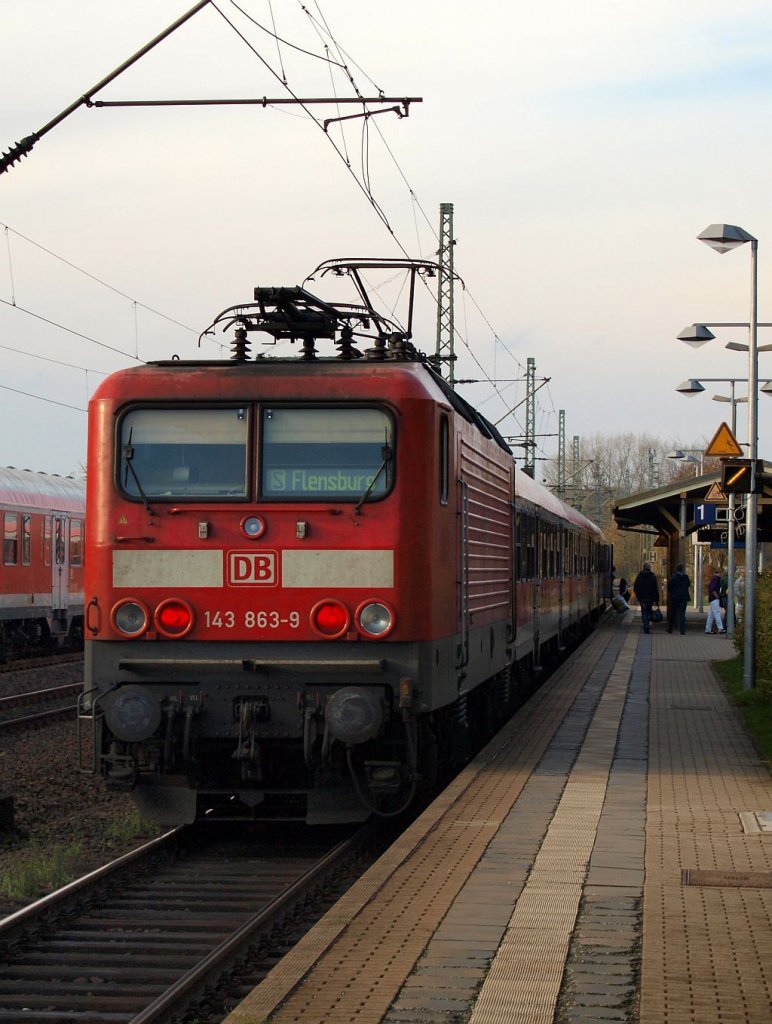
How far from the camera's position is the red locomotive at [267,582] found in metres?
8.93

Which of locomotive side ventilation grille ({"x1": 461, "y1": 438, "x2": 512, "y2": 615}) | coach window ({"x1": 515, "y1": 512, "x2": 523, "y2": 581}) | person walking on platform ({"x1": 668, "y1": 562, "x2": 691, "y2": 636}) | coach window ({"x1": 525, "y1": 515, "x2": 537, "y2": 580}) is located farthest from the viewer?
person walking on platform ({"x1": 668, "y1": 562, "x2": 691, "y2": 636})

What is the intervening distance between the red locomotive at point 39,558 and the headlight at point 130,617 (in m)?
17.5

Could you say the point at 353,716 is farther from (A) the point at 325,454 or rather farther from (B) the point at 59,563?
(B) the point at 59,563

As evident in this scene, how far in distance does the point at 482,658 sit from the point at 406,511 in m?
3.16

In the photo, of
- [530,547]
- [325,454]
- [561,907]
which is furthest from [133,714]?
[530,547]

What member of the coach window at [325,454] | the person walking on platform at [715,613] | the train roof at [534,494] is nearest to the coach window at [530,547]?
the train roof at [534,494]

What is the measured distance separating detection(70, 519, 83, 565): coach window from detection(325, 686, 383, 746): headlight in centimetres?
2237

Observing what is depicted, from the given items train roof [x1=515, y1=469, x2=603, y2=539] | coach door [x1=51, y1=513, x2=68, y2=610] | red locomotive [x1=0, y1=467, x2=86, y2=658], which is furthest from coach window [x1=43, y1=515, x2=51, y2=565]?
train roof [x1=515, y1=469, x2=603, y2=539]

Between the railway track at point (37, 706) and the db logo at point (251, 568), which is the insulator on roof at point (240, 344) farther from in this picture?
the railway track at point (37, 706)

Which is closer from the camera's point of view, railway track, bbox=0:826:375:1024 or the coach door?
railway track, bbox=0:826:375:1024

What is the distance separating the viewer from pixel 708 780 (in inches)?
417

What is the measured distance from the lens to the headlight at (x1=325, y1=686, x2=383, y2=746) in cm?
863

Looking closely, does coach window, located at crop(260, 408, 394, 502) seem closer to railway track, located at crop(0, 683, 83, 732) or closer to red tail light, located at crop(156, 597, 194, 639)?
red tail light, located at crop(156, 597, 194, 639)

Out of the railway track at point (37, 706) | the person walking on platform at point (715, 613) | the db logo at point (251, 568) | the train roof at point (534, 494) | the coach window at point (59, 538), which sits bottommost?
the railway track at point (37, 706)
